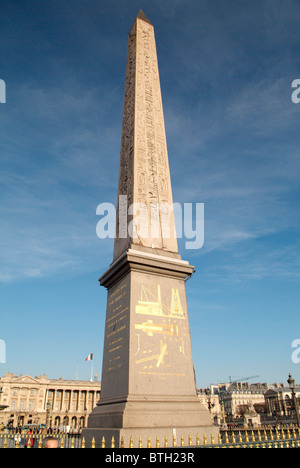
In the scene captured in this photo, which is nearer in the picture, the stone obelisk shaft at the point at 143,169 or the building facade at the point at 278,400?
the stone obelisk shaft at the point at 143,169

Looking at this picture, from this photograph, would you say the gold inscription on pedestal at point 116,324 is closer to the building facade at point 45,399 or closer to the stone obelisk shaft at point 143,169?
the stone obelisk shaft at point 143,169

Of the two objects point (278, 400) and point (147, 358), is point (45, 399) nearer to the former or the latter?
point (278, 400)

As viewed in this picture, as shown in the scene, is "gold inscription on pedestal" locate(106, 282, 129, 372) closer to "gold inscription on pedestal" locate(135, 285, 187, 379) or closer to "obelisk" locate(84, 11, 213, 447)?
"obelisk" locate(84, 11, 213, 447)

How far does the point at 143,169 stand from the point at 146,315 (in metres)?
4.95

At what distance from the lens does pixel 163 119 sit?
13.3 m

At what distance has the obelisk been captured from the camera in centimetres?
740

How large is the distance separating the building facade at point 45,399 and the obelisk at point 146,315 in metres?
77.1

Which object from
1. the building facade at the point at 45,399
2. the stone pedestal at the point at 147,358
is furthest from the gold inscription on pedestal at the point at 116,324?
the building facade at the point at 45,399

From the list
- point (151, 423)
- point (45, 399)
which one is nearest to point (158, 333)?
point (151, 423)

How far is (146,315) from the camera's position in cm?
853

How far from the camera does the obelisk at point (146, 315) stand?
7402 millimetres
